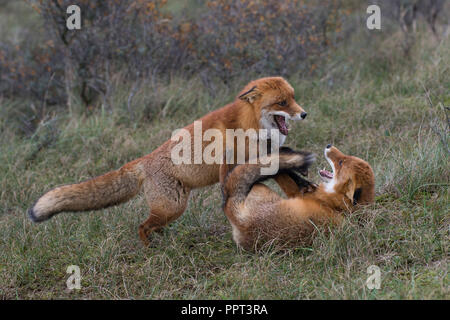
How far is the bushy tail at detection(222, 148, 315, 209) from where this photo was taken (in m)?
4.42

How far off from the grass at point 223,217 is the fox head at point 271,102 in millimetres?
1210

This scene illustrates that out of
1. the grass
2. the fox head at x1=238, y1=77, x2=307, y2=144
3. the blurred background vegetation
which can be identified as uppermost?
the blurred background vegetation

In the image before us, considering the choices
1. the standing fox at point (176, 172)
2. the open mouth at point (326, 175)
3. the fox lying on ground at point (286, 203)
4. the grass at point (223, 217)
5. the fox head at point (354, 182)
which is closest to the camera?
the grass at point (223, 217)

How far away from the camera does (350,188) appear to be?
454 cm

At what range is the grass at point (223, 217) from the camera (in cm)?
412

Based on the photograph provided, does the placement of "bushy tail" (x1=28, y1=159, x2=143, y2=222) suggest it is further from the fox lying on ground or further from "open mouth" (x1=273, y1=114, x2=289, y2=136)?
"open mouth" (x1=273, y1=114, x2=289, y2=136)

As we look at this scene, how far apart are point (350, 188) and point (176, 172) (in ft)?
5.76

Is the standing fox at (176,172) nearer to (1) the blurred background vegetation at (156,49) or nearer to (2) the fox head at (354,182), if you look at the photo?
(2) the fox head at (354,182)

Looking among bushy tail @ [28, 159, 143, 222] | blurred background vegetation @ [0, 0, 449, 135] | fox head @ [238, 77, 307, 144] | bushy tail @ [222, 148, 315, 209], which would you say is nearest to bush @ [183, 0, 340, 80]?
blurred background vegetation @ [0, 0, 449, 135]

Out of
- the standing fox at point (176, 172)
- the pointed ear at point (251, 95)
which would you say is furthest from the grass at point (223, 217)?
the pointed ear at point (251, 95)

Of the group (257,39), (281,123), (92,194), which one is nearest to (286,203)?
(281,123)

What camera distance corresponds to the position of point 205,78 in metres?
8.72

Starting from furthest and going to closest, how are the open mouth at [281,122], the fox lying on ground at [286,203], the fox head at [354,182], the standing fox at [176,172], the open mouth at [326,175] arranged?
the open mouth at [281,122] → the open mouth at [326,175] → the standing fox at [176,172] → the fox head at [354,182] → the fox lying on ground at [286,203]

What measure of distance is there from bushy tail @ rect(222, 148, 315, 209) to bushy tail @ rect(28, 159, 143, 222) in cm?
109
